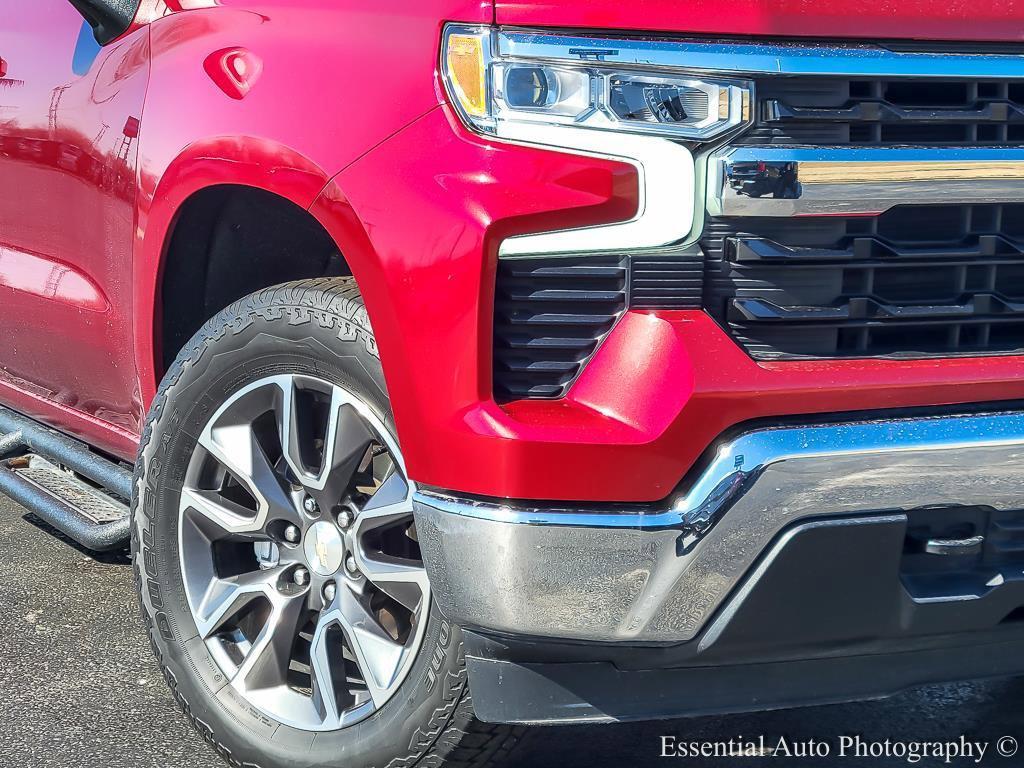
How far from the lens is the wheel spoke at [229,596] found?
240 cm

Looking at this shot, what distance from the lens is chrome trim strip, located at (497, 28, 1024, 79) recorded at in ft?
5.76

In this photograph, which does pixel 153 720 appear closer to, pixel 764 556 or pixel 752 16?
pixel 764 556

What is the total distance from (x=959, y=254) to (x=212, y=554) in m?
1.50

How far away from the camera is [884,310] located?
6.12ft

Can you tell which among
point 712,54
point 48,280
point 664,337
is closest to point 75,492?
point 48,280

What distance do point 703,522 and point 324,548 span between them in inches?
30.9

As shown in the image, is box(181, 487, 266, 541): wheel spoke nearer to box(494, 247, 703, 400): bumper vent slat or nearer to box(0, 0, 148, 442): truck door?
box(0, 0, 148, 442): truck door

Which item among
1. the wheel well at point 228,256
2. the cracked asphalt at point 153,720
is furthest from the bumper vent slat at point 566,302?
the cracked asphalt at point 153,720

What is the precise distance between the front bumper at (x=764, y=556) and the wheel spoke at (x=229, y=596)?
1.95 feet

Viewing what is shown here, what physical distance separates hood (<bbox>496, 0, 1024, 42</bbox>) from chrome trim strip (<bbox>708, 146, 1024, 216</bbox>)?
166 millimetres

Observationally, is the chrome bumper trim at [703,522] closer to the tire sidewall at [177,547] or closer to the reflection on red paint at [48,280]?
the tire sidewall at [177,547]

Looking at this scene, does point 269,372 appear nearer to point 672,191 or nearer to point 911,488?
point 672,191

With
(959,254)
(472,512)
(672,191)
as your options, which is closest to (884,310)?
(959,254)

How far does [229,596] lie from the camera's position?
96.4 inches
